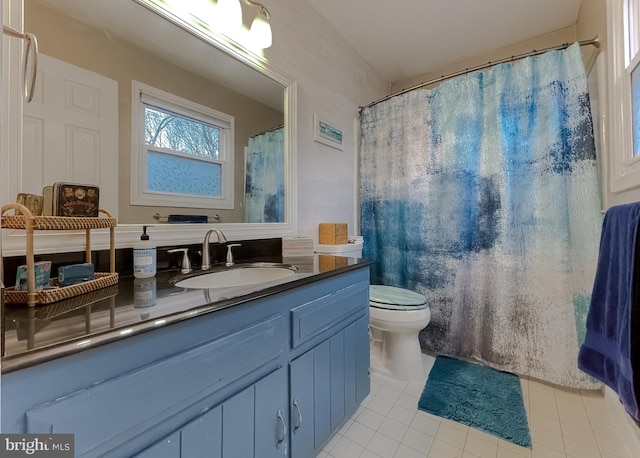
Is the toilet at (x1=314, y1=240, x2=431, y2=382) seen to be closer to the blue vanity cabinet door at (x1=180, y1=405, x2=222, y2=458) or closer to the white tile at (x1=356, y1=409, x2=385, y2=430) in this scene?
the white tile at (x1=356, y1=409, x2=385, y2=430)

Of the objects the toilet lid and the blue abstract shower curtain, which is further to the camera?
the toilet lid

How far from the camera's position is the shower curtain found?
1443mm

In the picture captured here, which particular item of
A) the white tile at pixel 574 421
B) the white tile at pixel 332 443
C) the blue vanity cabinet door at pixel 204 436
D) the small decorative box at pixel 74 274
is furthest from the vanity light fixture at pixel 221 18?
the white tile at pixel 574 421

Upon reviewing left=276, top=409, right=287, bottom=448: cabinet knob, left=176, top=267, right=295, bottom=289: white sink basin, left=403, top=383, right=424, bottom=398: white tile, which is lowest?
left=403, top=383, right=424, bottom=398: white tile

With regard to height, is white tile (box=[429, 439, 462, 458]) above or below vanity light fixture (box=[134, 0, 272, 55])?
below

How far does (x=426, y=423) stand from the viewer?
132 centimetres

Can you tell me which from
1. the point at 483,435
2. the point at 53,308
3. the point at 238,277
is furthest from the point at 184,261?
the point at 483,435

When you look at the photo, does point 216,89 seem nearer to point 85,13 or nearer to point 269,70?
point 269,70

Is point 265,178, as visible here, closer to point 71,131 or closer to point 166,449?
point 71,131

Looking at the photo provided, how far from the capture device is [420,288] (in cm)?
198

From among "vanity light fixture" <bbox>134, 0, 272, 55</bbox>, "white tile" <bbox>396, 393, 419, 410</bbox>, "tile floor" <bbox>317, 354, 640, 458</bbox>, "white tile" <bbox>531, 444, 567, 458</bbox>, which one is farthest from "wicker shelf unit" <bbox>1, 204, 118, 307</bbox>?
"white tile" <bbox>531, 444, 567, 458</bbox>

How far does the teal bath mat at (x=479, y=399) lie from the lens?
1.29 meters

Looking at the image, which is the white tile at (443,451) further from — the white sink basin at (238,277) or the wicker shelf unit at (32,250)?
the wicker shelf unit at (32,250)

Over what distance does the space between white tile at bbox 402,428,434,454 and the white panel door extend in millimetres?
1518
